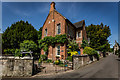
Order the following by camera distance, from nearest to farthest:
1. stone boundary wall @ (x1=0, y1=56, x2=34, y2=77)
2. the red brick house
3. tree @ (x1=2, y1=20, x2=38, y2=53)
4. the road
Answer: stone boundary wall @ (x1=0, y1=56, x2=34, y2=77)
the road
the red brick house
tree @ (x1=2, y1=20, x2=38, y2=53)

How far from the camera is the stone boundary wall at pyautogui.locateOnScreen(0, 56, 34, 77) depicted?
18.1ft

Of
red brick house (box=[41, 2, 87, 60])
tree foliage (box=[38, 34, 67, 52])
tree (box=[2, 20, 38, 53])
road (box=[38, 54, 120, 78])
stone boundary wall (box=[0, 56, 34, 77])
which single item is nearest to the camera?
stone boundary wall (box=[0, 56, 34, 77])

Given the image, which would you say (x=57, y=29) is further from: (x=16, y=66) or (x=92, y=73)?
(x=92, y=73)

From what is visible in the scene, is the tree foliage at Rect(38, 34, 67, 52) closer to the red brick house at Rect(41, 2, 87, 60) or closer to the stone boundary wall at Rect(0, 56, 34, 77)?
the red brick house at Rect(41, 2, 87, 60)

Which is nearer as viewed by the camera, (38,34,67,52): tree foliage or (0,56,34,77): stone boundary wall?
(0,56,34,77): stone boundary wall

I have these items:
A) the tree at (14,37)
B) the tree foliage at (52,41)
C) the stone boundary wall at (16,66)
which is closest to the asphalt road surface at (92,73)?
the stone boundary wall at (16,66)

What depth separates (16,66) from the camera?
5590mm

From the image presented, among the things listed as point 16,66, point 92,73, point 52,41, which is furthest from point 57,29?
point 92,73

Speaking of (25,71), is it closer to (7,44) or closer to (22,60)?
(22,60)

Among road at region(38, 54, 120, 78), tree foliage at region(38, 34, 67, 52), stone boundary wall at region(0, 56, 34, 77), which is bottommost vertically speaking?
road at region(38, 54, 120, 78)

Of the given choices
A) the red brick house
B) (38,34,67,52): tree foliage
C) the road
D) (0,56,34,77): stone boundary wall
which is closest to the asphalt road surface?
the road

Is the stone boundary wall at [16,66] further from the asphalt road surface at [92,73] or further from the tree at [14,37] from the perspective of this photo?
the tree at [14,37]

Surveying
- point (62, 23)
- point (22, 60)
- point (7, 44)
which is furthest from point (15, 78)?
point (7, 44)

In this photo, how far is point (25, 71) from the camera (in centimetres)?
565
